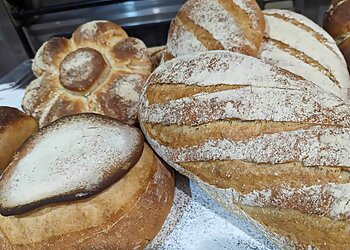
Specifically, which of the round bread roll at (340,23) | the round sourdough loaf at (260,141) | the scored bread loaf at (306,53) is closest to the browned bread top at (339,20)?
the round bread roll at (340,23)

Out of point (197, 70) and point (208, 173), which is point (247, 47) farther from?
point (208, 173)

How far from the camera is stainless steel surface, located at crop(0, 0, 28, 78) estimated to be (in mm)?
1448

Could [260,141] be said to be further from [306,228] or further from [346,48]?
[346,48]

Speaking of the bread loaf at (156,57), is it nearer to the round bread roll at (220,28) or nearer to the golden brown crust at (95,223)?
the round bread roll at (220,28)

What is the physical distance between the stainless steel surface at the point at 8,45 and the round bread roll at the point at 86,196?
34.0 inches

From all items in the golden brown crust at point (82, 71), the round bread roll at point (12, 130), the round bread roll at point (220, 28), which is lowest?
the round bread roll at point (12, 130)

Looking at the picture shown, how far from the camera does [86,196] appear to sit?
2.17 ft

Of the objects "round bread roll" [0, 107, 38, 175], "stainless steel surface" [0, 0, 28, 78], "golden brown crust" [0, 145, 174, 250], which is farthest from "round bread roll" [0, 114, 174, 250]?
"stainless steel surface" [0, 0, 28, 78]

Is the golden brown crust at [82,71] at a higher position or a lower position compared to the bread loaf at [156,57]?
higher

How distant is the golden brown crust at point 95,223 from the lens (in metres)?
0.67

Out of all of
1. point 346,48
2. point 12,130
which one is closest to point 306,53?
point 346,48

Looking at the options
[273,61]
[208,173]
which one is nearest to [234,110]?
[208,173]

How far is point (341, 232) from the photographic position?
23.1 inches

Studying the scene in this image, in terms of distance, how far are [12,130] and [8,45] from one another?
762 millimetres
